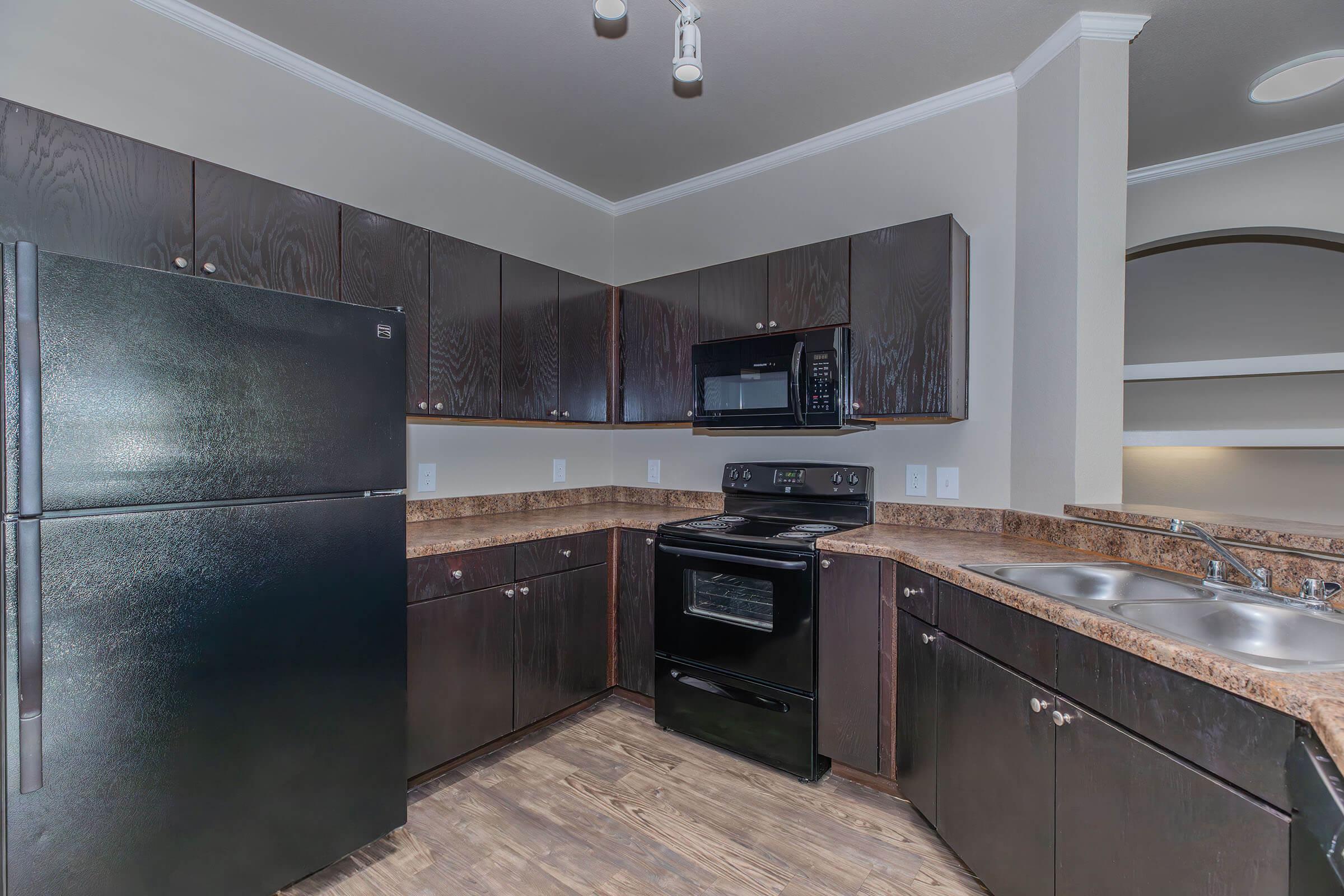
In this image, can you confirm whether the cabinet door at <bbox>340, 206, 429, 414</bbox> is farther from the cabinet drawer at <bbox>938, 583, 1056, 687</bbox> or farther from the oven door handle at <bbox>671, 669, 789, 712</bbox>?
the cabinet drawer at <bbox>938, 583, 1056, 687</bbox>

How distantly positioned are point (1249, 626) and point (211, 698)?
7.89 ft

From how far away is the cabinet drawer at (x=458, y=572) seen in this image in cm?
198

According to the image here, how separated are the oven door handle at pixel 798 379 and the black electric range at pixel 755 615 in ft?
1.14

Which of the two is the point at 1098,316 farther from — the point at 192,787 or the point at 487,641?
the point at 192,787

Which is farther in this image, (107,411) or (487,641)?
(487,641)

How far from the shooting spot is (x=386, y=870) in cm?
172

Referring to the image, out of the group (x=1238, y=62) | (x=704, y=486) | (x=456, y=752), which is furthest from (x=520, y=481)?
(x=1238, y=62)

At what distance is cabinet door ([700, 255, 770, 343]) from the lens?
104 inches

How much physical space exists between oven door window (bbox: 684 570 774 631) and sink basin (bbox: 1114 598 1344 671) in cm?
115

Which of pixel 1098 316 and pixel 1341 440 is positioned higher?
pixel 1098 316

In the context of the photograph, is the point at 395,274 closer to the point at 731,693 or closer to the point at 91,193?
the point at 91,193

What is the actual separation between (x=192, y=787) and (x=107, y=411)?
89 cm

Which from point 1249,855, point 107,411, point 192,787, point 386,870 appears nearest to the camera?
point 1249,855

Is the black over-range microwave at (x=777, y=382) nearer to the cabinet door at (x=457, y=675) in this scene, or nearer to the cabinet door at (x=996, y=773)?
the cabinet door at (x=996, y=773)
